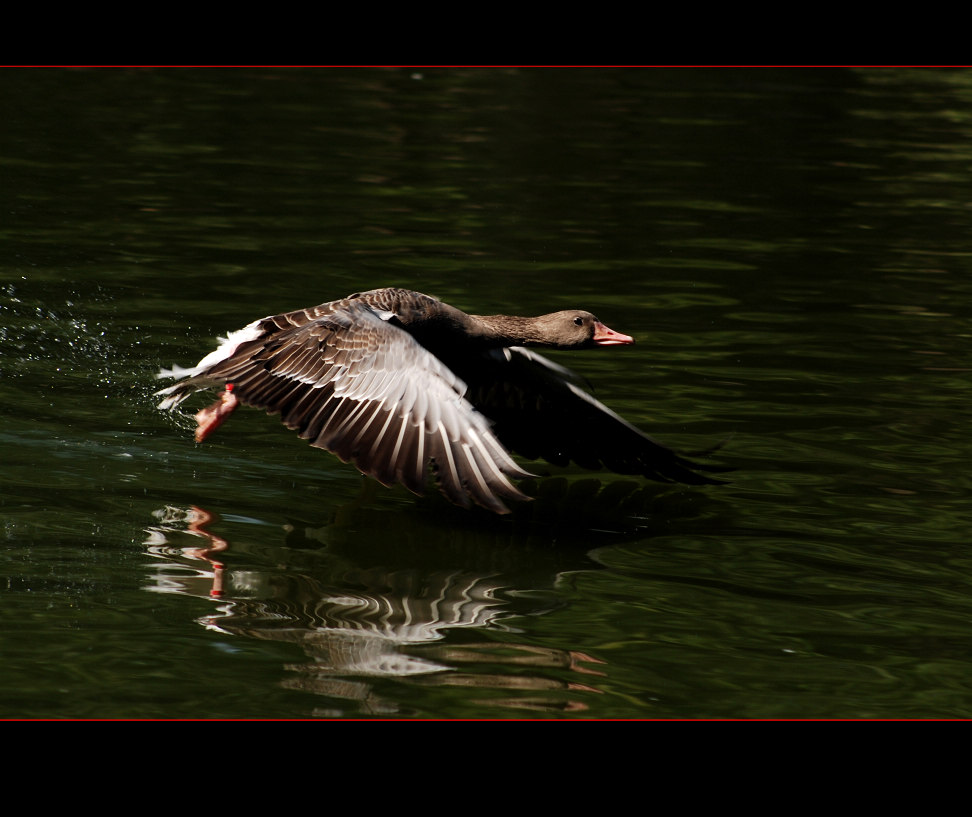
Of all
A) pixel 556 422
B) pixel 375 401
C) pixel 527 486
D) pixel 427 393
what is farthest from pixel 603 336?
pixel 375 401

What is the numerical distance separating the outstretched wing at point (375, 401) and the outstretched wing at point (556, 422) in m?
1.34

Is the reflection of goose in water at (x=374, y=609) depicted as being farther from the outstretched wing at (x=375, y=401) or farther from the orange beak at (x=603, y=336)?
the orange beak at (x=603, y=336)

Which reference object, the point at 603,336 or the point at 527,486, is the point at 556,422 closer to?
the point at 527,486

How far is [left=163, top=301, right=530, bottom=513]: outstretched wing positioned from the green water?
0.66 meters

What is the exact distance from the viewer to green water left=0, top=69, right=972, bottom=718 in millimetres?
6312

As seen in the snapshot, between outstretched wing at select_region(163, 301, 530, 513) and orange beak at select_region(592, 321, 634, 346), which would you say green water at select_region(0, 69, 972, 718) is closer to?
outstretched wing at select_region(163, 301, 530, 513)

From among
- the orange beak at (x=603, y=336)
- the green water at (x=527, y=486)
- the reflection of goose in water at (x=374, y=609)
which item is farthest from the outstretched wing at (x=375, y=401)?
the orange beak at (x=603, y=336)

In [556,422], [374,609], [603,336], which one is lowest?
[374,609]

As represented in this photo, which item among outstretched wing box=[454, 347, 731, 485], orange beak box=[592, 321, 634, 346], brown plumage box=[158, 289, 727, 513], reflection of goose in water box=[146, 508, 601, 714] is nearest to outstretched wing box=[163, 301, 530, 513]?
brown plumage box=[158, 289, 727, 513]

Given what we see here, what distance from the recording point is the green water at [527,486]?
6.31 meters

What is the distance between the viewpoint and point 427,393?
7434mm

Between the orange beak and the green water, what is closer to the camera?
the green water

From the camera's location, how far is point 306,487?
29.0 feet

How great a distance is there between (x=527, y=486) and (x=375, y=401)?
217 cm
